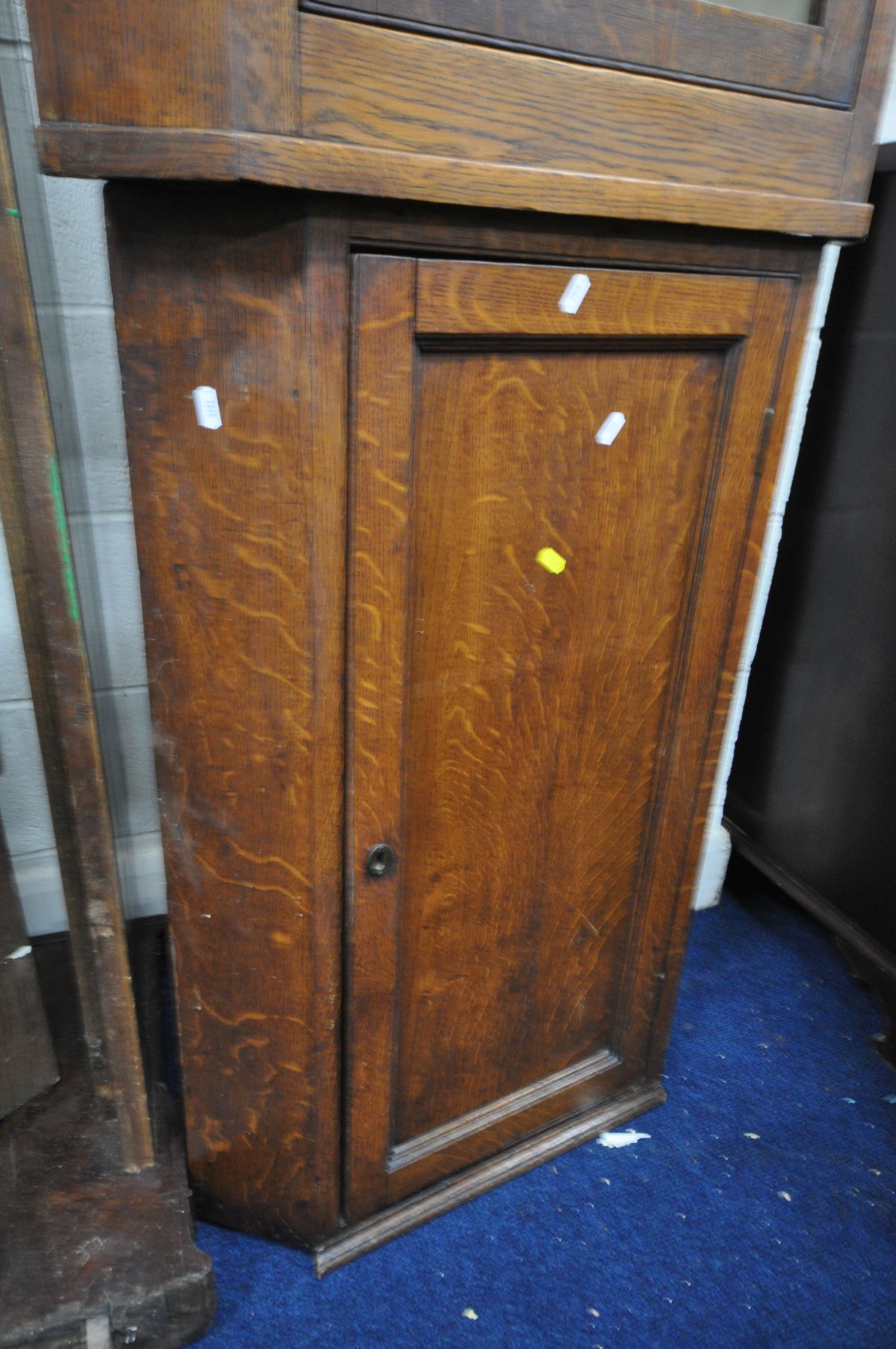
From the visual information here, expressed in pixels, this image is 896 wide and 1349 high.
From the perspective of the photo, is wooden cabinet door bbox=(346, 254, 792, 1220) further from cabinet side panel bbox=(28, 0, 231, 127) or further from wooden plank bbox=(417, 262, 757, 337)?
cabinet side panel bbox=(28, 0, 231, 127)

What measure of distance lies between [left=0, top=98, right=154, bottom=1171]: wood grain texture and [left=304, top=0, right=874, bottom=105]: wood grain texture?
1.09ft

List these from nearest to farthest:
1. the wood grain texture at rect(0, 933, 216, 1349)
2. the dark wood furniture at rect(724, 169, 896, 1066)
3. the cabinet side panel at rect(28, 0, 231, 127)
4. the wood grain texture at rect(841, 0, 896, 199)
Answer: the cabinet side panel at rect(28, 0, 231, 127), the wood grain texture at rect(841, 0, 896, 199), the wood grain texture at rect(0, 933, 216, 1349), the dark wood furniture at rect(724, 169, 896, 1066)

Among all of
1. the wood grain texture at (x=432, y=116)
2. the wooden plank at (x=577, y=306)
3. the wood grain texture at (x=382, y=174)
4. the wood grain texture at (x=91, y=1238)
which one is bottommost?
the wood grain texture at (x=91, y=1238)

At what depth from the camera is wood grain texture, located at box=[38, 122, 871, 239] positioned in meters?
0.66

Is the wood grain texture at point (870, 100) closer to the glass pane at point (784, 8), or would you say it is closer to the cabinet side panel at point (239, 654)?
the glass pane at point (784, 8)

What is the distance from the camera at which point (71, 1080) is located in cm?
128

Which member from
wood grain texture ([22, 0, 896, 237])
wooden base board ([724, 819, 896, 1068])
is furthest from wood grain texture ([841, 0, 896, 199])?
wooden base board ([724, 819, 896, 1068])

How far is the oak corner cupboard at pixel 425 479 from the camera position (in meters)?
0.71

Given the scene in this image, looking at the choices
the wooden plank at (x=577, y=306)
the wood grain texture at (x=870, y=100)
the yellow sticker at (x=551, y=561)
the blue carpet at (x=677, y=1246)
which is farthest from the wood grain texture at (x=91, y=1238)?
the wood grain texture at (x=870, y=100)

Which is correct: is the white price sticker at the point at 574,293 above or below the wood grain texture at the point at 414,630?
above

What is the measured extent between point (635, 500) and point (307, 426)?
39 cm

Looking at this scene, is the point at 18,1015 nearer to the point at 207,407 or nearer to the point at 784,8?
the point at 207,407

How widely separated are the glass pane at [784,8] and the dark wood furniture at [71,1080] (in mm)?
655

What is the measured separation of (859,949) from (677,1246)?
1.85 ft
